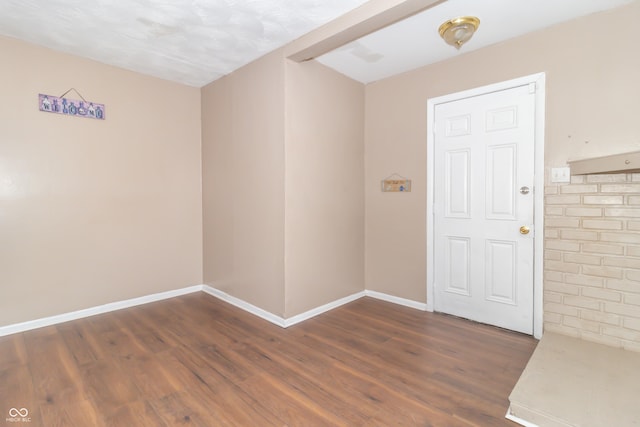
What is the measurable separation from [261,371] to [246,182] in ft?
6.38

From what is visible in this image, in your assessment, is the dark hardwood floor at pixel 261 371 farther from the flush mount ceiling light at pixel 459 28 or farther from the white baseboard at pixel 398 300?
the flush mount ceiling light at pixel 459 28

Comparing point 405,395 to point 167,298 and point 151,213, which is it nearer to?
point 167,298

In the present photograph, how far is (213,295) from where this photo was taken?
4.00 m

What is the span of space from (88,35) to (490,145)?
3.77 meters

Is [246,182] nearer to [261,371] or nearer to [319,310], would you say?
[319,310]

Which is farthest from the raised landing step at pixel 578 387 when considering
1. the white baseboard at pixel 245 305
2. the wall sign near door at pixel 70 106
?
the wall sign near door at pixel 70 106

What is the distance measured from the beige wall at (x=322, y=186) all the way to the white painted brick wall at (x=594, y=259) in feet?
6.29

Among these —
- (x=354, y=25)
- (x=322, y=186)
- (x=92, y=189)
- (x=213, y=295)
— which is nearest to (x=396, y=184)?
(x=322, y=186)

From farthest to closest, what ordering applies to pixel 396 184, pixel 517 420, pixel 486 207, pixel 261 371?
pixel 396 184 < pixel 486 207 < pixel 261 371 < pixel 517 420

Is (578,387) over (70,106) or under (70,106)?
under

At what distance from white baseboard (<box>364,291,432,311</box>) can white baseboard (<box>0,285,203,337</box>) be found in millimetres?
2330

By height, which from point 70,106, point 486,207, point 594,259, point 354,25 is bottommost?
point 594,259

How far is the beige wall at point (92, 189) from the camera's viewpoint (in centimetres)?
289

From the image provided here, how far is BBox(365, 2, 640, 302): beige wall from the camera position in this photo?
2.36 metres
